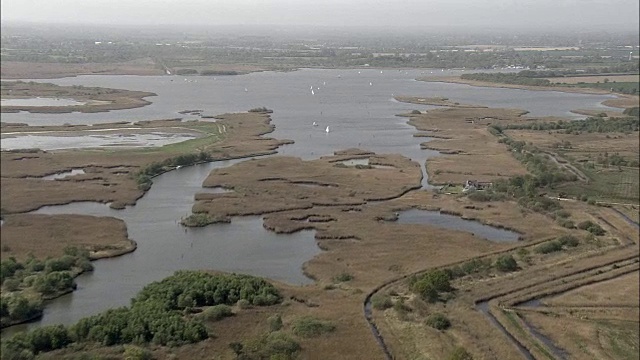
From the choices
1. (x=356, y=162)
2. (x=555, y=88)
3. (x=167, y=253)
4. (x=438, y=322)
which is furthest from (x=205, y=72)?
(x=438, y=322)

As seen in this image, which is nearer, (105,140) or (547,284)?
(547,284)

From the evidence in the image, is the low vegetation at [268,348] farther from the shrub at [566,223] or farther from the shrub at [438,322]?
the shrub at [566,223]

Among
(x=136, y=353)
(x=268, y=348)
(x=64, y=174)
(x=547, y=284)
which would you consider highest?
(x=64, y=174)

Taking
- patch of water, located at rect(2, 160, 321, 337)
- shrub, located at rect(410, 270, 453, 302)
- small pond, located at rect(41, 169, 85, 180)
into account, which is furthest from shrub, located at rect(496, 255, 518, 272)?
small pond, located at rect(41, 169, 85, 180)

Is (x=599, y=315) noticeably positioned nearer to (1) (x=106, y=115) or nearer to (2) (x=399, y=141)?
(2) (x=399, y=141)

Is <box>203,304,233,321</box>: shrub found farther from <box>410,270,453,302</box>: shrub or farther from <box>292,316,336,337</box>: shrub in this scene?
<box>410,270,453,302</box>: shrub

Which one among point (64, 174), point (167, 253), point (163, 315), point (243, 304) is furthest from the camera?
point (64, 174)

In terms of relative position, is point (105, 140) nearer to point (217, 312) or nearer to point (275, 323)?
point (217, 312)
